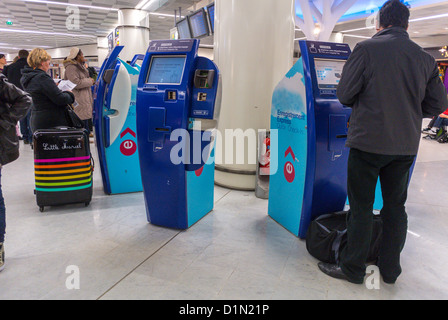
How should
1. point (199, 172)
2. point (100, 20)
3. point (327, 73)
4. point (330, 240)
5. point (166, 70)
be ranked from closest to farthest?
point (330, 240), point (327, 73), point (166, 70), point (199, 172), point (100, 20)

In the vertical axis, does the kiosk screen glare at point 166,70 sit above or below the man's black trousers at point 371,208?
above

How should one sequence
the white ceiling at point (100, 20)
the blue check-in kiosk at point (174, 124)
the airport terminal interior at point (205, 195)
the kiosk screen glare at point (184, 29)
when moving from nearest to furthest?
the airport terminal interior at point (205, 195) → the blue check-in kiosk at point (174, 124) → the kiosk screen glare at point (184, 29) → the white ceiling at point (100, 20)

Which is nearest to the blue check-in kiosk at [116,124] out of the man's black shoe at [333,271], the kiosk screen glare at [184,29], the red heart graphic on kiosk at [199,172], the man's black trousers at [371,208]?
the red heart graphic on kiosk at [199,172]

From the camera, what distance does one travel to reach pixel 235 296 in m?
1.93

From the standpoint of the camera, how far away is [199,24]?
5.68m

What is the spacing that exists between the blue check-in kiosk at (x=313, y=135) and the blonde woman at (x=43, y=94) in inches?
83.0

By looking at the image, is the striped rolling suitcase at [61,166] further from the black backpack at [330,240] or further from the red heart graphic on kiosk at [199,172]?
the black backpack at [330,240]

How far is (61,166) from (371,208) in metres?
2.63

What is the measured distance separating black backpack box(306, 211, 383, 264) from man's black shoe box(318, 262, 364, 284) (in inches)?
1.9

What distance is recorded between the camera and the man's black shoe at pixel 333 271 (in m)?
2.14

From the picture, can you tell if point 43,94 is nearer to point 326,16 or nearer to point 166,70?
point 166,70

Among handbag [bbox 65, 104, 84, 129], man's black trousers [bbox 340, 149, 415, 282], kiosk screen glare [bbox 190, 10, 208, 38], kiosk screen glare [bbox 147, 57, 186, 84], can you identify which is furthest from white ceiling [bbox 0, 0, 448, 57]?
man's black trousers [bbox 340, 149, 415, 282]

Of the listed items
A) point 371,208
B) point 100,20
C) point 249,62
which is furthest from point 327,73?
point 100,20

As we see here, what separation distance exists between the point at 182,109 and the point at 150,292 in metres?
1.31
